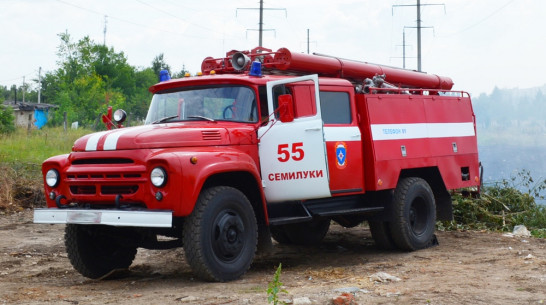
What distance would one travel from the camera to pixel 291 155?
8.13m

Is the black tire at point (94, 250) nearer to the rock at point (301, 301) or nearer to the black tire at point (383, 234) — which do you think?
the rock at point (301, 301)

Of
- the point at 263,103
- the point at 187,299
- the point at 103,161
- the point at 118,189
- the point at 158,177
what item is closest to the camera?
the point at 187,299

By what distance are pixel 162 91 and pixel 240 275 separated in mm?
2557

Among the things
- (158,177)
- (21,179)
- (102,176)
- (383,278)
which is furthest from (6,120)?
(383,278)

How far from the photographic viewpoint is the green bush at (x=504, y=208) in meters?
13.1

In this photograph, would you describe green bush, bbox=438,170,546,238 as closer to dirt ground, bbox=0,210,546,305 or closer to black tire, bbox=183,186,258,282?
dirt ground, bbox=0,210,546,305

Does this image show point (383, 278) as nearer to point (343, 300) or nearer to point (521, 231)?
point (343, 300)

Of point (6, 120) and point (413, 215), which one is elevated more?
point (6, 120)

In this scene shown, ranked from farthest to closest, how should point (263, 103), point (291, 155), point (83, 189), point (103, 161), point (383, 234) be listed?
point (383, 234)
point (263, 103)
point (291, 155)
point (83, 189)
point (103, 161)

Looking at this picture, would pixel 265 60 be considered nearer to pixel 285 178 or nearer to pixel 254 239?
pixel 285 178

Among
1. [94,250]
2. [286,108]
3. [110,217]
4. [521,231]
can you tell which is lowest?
[521,231]

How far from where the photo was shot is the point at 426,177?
11.1 m

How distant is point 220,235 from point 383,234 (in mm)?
3526

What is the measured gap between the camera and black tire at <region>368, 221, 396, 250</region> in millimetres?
10094
